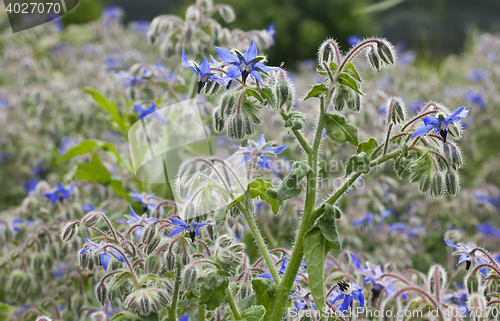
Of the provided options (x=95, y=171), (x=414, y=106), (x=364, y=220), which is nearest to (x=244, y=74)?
(x=95, y=171)

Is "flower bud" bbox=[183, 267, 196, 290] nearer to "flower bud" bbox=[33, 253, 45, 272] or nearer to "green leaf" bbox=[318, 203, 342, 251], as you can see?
"green leaf" bbox=[318, 203, 342, 251]

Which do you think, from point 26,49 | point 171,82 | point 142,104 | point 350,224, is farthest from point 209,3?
point 26,49

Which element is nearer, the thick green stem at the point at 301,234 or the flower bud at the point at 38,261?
the thick green stem at the point at 301,234

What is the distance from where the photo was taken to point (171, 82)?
246 cm

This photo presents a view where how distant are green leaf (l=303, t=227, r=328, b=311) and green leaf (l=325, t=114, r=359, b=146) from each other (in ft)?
0.77

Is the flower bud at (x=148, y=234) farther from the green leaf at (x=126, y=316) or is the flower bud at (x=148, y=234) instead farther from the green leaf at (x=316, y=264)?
the green leaf at (x=316, y=264)

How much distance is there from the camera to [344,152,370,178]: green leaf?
45.3 inches

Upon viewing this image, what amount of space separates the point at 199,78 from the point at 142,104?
1198 millimetres

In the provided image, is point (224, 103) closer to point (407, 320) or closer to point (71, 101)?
point (407, 320)

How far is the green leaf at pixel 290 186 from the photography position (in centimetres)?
113

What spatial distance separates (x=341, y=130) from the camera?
1.22 metres

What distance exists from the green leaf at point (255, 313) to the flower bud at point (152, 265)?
0.77ft

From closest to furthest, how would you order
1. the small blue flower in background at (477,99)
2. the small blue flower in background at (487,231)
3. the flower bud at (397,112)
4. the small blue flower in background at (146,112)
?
the flower bud at (397,112) → the small blue flower in background at (146,112) → the small blue flower in background at (487,231) → the small blue flower in background at (477,99)

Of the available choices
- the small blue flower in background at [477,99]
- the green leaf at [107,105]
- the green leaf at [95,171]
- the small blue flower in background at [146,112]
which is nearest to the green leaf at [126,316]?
the small blue flower in background at [146,112]
